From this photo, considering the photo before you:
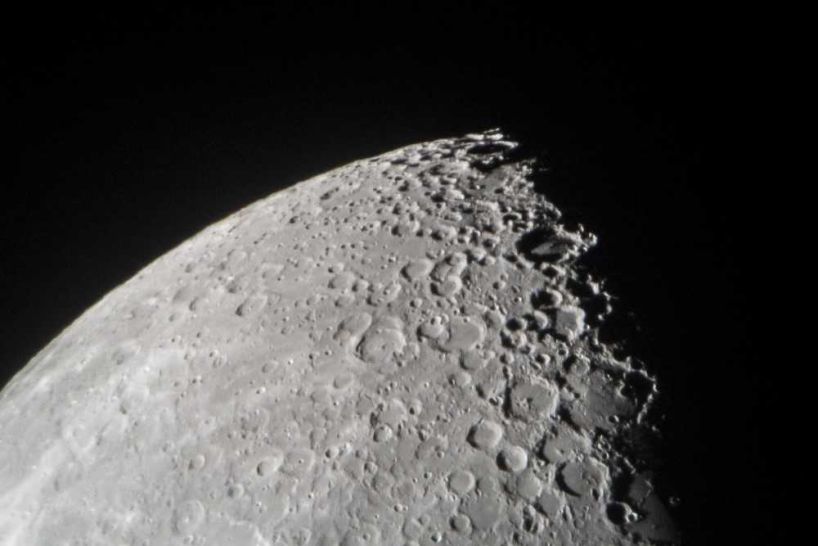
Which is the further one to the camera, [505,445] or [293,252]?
[293,252]

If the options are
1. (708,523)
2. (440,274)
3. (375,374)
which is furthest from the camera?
(440,274)

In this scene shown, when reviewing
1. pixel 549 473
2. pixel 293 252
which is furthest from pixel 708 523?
pixel 293 252

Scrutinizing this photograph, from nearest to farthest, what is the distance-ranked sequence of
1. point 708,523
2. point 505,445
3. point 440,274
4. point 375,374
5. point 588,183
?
1. point 708,523
2. point 505,445
3. point 375,374
4. point 440,274
5. point 588,183

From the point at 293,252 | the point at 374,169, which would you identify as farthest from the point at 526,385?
the point at 374,169

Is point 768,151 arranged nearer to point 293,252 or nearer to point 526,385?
point 526,385

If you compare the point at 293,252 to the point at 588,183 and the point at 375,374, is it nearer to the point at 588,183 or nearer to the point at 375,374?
the point at 375,374

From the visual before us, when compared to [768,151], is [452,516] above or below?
below
